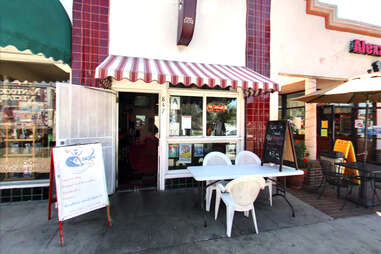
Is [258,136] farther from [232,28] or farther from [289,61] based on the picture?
[232,28]

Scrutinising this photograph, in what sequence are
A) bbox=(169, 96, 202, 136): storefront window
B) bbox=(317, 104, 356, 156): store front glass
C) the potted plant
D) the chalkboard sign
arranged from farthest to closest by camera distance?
bbox=(317, 104, 356, 156): store front glass → the potted plant → bbox=(169, 96, 202, 136): storefront window → the chalkboard sign

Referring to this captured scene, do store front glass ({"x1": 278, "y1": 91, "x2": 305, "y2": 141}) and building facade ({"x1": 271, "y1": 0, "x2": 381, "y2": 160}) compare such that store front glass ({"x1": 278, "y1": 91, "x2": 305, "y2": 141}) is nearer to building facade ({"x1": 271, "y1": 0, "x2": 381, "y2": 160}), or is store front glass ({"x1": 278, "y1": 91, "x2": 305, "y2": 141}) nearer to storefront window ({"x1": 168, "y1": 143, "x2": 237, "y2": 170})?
building facade ({"x1": 271, "y1": 0, "x2": 381, "y2": 160})

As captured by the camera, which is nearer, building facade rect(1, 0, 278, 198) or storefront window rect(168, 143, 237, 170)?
building facade rect(1, 0, 278, 198)

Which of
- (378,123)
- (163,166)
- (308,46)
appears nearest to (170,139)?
(163,166)

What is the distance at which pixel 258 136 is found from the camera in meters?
5.35

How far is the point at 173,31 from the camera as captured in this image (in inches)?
186

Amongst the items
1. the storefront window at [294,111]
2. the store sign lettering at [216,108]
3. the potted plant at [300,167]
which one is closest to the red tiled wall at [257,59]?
the store sign lettering at [216,108]

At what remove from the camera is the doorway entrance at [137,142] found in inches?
215

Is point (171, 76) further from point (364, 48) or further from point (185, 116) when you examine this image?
point (364, 48)

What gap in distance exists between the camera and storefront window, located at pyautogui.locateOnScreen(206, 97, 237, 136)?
5.16 meters

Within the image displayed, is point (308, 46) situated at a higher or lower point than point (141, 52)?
higher

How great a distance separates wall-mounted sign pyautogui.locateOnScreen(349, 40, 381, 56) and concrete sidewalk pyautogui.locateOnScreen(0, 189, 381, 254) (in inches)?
204

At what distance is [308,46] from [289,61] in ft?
2.67

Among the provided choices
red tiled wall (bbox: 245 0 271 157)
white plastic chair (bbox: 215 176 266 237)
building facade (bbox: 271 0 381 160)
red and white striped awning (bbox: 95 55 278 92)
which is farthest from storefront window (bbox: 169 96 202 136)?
white plastic chair (bbox: 215 176 266 237)
